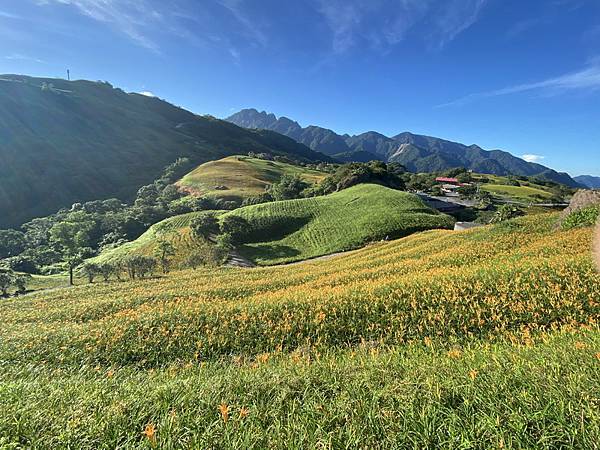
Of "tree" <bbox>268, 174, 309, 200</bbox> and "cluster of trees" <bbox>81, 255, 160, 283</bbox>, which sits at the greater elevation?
"tree" <bbox>268, 174, 309, 200</bbox>

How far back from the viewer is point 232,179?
12262 cm

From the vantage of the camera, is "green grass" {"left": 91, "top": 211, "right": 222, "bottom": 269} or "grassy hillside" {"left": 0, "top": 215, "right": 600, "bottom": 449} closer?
"grassy hillside" {"left": 0, "top": 215, "right": 600, "bottom": 449}

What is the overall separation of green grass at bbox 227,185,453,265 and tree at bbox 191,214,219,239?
527 cm

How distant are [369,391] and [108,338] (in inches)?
346

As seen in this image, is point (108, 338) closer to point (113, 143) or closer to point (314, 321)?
point (314, 321)

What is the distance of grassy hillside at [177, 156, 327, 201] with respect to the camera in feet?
348

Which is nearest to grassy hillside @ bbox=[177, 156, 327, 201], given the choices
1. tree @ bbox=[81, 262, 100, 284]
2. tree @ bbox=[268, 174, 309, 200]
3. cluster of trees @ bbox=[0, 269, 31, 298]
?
tree @ bbox=[268, 174, 309, 200]

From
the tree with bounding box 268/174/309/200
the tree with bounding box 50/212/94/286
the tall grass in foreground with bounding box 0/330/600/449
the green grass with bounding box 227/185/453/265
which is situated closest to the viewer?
the tall grass in foreground with bounding box 0/330/600/449

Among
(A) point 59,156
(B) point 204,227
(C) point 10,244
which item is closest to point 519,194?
(B) point 204,227

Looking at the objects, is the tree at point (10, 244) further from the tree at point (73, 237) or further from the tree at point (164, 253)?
the tree at point (164, 253)

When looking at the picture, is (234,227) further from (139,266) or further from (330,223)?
(139,266)

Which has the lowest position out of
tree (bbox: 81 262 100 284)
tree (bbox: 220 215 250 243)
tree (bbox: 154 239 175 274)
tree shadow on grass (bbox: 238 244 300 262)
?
tree (bbox: 81 262 100 284)

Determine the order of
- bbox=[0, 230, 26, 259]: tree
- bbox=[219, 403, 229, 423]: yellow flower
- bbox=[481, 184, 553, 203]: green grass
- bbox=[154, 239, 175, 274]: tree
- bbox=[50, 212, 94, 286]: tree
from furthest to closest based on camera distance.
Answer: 1. bbox=[481, 184, 553, 203]: green grass
2. bbox=[0, 230, 26, 259]: tree
3. bbox=[50, 212, 94, 286]: tree
4. bbox=[154, 239, 175, 274]: tree
5. bbox=[219, 403, 229, 423]: yellow flower

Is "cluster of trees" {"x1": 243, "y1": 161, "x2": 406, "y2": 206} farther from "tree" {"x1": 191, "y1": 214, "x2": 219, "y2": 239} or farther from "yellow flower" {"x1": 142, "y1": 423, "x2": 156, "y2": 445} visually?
"yellow flower" {"x1": 142, "y1": 423, "x2": 156, "y2": 445}
